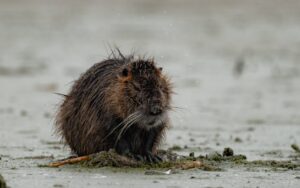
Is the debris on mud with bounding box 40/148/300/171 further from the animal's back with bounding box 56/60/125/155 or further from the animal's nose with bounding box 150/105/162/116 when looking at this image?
the animal's nose with bounding box 150/105/162/116

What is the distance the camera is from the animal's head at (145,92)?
6.47 m

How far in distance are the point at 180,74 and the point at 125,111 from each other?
8439 mm

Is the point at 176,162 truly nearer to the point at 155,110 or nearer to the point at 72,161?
the point at 155,110

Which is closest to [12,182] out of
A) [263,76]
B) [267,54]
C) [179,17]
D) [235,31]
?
[263,76]

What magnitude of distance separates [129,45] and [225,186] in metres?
13.3

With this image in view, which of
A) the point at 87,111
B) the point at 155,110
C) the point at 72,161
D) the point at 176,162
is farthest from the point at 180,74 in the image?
the point at 155,110

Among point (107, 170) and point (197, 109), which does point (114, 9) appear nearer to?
point (197, 109)

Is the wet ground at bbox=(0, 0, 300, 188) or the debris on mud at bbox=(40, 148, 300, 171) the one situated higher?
the wet ground at bbox=(0, 0, 300, 188)

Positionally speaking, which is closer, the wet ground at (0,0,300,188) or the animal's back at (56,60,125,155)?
the wet ground at (0,0,300,188)

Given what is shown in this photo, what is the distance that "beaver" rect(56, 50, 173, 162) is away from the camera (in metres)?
6.52

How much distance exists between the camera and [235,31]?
21484 mm

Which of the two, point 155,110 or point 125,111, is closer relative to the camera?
point 155,110

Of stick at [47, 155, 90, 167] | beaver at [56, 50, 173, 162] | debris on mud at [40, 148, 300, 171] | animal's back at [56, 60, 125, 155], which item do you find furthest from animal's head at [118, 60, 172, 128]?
stick at [47, 155, 90, 167]

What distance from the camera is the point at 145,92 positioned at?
21.5 feet
